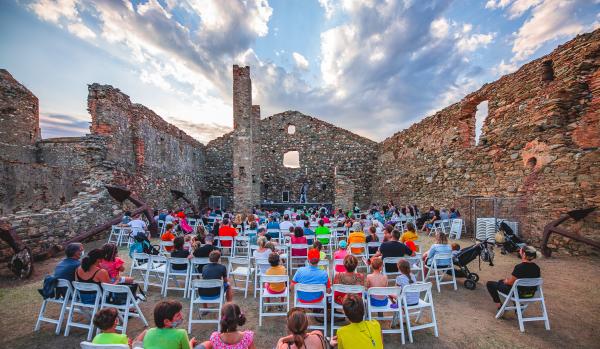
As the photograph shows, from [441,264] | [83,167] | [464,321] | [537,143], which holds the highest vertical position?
[537,143]

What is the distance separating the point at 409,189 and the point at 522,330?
40.1ft

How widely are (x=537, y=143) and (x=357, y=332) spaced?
9119 millimetres

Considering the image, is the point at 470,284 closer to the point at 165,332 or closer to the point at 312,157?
the point at 165,332

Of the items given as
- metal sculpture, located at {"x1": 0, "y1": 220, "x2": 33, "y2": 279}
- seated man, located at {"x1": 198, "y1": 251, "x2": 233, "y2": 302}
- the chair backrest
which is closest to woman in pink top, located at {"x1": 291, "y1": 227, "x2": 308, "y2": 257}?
seated man, located at {"x1": 198, "y1": 251, "x2": 233, "y2": 302}

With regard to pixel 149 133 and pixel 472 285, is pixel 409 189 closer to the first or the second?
pixel 472 285

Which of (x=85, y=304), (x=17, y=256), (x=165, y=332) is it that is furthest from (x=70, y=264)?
(x=17, y=256)

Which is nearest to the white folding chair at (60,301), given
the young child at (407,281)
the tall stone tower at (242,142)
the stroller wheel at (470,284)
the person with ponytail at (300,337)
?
the person with ponytail at (300,337)

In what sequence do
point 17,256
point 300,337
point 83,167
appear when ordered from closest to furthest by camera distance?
1. point 300,337
2. point 17,256
3. point 83,167

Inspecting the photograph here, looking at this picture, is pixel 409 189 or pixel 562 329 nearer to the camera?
pixel 562 329

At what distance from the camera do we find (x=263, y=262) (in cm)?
516

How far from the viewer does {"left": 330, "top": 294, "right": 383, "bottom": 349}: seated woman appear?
2428 millimetres

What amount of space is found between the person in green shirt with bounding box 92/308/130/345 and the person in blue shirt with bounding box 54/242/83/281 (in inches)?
83.7

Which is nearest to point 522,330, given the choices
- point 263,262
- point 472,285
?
point 472,285

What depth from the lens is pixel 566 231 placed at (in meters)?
6.56
